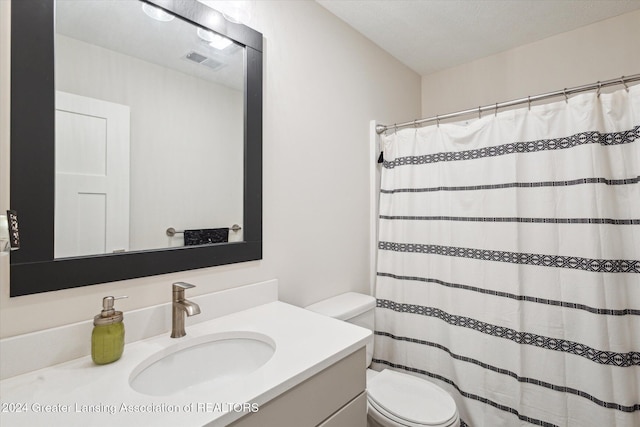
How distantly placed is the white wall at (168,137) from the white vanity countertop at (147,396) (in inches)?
14.8

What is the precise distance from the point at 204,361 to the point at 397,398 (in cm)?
91

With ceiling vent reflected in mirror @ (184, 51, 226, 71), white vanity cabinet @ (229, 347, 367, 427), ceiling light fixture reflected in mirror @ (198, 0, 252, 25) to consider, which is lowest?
white vanity cabinet @ (229, 347, 367, 427)

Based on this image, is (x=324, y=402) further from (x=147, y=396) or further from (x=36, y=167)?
(x=36, y=167)

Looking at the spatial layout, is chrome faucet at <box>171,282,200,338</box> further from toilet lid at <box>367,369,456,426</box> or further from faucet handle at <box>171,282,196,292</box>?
toilet lid at <box>367,369,456,426</box>

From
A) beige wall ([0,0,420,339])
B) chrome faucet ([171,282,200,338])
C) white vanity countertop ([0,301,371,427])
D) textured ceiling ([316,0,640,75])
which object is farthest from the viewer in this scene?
textured ceiling ([316,0,640,75])

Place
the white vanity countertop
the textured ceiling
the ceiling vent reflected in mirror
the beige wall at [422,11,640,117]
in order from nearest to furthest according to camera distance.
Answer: the white vanity countertop → the ceiling vent reflected in mirror → the textured ceiling → the beige wall at [422,11,640,117]

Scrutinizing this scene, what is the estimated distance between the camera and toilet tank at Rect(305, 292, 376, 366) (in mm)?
1579

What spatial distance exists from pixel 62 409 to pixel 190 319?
19.1 inches

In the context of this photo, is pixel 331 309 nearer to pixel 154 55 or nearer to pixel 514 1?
pixel 154 55

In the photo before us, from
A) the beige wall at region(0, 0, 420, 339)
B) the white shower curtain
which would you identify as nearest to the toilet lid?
the white shower curtain

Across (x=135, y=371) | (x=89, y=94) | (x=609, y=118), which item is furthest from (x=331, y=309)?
(x=609, y=118)

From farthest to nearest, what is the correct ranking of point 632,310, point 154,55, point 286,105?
point 286,105 → point 632,310 → point 154,55

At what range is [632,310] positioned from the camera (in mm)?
1253

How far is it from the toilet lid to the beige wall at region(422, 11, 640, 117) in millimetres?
2043
